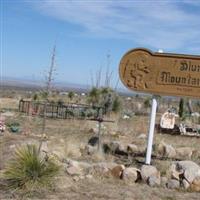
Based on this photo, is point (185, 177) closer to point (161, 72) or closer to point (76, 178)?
point (76, 178)

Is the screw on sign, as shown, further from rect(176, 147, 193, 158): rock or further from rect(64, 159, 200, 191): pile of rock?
rect(176, 147, 193, 158): rock

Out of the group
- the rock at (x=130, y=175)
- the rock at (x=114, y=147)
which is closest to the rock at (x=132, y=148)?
the rock at (x=114, y=147)

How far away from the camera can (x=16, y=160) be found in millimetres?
8312

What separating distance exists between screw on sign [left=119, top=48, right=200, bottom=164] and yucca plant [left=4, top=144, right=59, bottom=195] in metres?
3.20

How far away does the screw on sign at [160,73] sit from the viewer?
35.9 ft

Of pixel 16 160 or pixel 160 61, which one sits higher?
pixel 160 61

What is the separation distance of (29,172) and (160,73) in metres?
4.24

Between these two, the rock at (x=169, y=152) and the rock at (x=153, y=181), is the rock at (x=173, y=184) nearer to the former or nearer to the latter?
the rock at (x=153, y=181)

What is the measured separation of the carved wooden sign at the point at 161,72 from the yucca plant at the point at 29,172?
354cm

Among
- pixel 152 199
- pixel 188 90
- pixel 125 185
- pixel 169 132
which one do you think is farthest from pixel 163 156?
pixel 169 132

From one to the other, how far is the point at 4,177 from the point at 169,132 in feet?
41.9

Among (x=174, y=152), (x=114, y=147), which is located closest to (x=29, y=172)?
(x=114, y=147)

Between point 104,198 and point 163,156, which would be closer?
point 104,198

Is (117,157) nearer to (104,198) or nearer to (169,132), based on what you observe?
(104,198)
